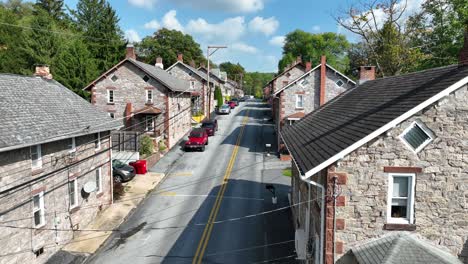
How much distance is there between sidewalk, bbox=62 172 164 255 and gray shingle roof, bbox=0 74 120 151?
5.27 meters

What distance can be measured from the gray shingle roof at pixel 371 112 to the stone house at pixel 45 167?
8.15 metres

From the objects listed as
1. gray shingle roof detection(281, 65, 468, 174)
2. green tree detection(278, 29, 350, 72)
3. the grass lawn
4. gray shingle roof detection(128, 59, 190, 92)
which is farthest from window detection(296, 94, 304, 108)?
green tree detection(278, 29, 350, 72)

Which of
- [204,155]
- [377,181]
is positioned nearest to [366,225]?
[377,181]

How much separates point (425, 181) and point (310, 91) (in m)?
28.7

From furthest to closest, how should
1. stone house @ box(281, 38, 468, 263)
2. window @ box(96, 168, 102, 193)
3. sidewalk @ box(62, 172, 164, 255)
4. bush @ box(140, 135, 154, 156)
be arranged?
bush @ box(140, 135, 154, 156)
window @ box(96, 168, 102, 193)
sidewalk @ box(62, 172, 164, 255)
stone house @ box(281, 38, 468, 263)

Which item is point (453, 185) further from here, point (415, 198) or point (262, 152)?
point (262, 152)

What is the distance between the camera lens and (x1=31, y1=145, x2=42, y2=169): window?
53.4ft

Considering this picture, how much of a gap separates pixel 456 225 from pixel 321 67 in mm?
29090

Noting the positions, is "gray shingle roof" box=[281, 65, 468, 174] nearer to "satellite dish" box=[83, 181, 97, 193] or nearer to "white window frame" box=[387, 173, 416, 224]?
"white window frame" box=[387, 173, 416, 224]

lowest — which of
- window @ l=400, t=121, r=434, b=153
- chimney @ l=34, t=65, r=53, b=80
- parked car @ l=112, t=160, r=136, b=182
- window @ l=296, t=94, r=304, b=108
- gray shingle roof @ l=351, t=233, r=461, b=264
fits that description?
parked car @ l=112, t=160, r=136, b=182

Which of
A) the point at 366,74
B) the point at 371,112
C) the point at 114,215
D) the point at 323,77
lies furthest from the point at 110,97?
the point at 371,112

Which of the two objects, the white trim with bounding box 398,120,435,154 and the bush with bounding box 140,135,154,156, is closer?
the white trim with bounding box 398,120,435,154

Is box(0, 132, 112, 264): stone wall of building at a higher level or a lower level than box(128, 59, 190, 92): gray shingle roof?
lower

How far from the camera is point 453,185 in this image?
35.8ft
